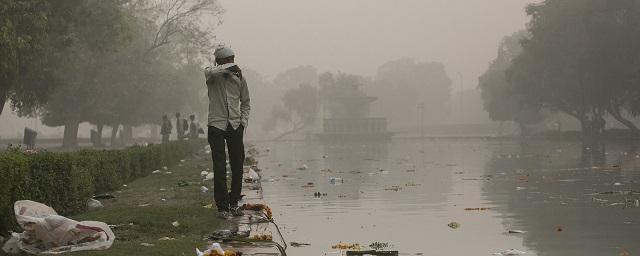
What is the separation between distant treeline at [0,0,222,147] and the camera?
101ft

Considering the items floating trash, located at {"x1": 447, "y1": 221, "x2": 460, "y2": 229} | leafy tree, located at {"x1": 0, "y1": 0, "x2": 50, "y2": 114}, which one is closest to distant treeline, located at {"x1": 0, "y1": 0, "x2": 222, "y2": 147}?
leafy tree, located at {"x1": 0, "y1": 0, "x2": 50, "y2": 114}

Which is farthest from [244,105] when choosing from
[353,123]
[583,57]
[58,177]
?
[353,123]

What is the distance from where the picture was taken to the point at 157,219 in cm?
1013

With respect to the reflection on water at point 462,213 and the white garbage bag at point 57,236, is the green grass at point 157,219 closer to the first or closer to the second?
the white garbage bag at point 57,236

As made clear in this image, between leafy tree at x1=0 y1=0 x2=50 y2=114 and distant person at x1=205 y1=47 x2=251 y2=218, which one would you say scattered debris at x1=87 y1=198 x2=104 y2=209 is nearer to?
distant person at x1=205 y1=47 x2=251 y2=218

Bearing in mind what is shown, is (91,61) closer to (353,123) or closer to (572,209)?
(572,209)

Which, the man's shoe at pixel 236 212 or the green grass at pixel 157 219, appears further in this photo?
the man's shoe at pixel 236 212

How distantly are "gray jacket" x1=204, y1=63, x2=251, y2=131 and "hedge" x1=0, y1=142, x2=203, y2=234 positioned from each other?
2193mm

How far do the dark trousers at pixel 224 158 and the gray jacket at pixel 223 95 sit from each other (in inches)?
4.0

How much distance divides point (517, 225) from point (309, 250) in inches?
145

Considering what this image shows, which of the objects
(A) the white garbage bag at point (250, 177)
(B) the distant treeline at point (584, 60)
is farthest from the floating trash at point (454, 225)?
(B) the distant treeline at point (584, 60)

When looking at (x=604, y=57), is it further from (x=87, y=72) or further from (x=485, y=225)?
(x=485, y=225)

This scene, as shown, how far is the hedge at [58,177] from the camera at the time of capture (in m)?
8.38

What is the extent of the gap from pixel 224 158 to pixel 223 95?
864 millimetres
